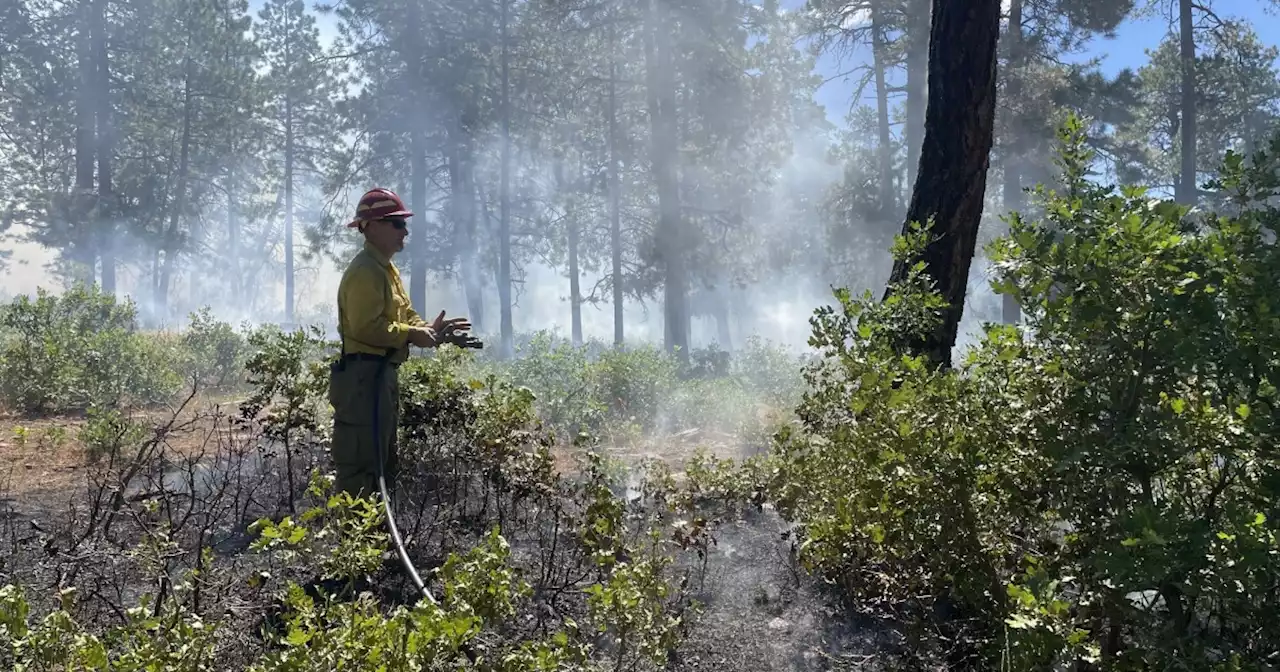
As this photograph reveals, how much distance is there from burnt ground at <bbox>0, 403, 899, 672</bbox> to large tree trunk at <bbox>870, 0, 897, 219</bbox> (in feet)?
57.6

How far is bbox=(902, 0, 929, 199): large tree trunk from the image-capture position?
18516 millimetres

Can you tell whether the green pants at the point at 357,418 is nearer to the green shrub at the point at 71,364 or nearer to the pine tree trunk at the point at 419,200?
the green shrub at the point at 71,364

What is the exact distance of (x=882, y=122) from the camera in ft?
75.1

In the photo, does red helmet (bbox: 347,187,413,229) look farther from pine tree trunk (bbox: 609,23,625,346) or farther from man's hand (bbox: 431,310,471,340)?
pine tree trunk (bbox: 609,23,625,346)

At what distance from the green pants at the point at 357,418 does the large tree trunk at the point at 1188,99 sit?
18665 mm

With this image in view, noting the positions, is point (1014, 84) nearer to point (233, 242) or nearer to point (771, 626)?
point (771, 626)

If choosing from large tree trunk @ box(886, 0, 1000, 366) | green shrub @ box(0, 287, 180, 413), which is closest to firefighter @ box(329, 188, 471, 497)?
large tree trunk @ box(886, 0, 1000, 366)

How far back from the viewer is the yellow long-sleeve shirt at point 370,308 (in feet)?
12.5

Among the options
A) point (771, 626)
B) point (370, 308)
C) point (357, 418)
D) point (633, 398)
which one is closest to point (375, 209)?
point (370, 308)

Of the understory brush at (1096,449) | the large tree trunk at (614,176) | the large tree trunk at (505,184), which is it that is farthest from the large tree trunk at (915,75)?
the understory brush at (1096,449)

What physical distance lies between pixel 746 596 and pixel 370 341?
7.09 feet

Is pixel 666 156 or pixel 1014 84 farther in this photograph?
pixel 666 156

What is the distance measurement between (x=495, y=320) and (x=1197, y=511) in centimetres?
5266

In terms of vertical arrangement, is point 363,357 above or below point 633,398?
above
